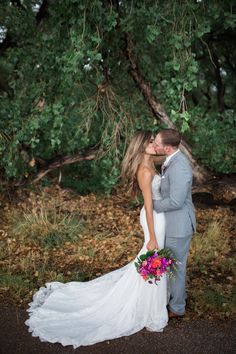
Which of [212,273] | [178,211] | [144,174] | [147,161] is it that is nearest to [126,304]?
[178,211]

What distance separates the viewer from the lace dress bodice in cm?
495

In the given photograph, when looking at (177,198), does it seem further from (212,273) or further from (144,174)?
(212,273)

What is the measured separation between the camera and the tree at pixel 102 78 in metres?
6.11

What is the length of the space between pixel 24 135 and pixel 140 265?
3.74 meters

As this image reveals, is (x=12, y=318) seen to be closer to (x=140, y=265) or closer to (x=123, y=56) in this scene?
(x=140, y=265)

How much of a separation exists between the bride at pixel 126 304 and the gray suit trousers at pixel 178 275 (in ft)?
0.38

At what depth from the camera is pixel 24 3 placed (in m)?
9.32

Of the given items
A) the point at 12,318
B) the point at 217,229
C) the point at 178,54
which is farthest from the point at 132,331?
the point at 178,54

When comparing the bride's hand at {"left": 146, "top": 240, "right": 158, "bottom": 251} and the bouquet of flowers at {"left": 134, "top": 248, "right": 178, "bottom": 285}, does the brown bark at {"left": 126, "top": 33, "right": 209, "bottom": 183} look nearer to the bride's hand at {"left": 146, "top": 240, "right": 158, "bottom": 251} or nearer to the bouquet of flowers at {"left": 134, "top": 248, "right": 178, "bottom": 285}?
the bride's hand at {"left": 146, "top": 240, "right": 158, "bottom": 251}

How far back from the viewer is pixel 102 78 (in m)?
7.29

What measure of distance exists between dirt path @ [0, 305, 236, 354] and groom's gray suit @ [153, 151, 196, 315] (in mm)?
291

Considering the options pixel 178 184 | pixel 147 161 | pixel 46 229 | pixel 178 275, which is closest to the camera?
pixel 178 184

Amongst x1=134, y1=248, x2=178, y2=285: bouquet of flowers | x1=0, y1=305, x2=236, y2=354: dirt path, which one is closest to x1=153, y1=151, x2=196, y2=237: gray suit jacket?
x1=134, y1=248, x2=178, y2=285: bouquet of flowers

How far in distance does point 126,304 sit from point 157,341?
559mm
